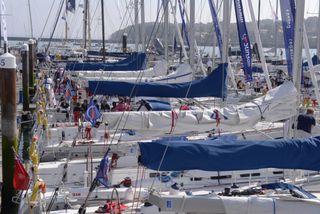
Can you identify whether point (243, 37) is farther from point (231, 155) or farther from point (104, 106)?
point (231, 155)

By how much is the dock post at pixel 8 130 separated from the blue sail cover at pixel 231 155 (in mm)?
5769

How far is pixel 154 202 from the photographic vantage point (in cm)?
912

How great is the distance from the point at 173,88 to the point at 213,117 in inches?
135

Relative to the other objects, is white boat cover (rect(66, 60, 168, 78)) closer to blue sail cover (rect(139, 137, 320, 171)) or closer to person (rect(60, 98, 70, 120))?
person (rect(60, 98, 70, 120))

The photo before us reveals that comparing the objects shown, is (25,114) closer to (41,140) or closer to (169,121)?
(41,140)

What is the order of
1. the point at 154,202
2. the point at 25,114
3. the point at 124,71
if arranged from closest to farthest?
the point at 154,202 → the point at 25,114 → the point at 124,71

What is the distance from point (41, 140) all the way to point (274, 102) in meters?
8.48

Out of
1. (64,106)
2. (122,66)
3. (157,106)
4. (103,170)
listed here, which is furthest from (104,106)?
(103,170)

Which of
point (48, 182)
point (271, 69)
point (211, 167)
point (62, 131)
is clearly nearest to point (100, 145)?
point (62, 131)

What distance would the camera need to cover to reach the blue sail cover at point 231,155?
9.25 meters

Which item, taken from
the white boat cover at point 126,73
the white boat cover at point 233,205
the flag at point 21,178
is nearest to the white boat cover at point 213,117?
the flag at point 21,178

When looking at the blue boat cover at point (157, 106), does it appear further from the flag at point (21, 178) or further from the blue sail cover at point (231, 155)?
the blue sail cover at point (231, 155)

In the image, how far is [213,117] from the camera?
12.6 m

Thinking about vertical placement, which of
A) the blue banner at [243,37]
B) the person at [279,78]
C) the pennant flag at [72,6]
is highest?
the pennant flag at [72,6]
